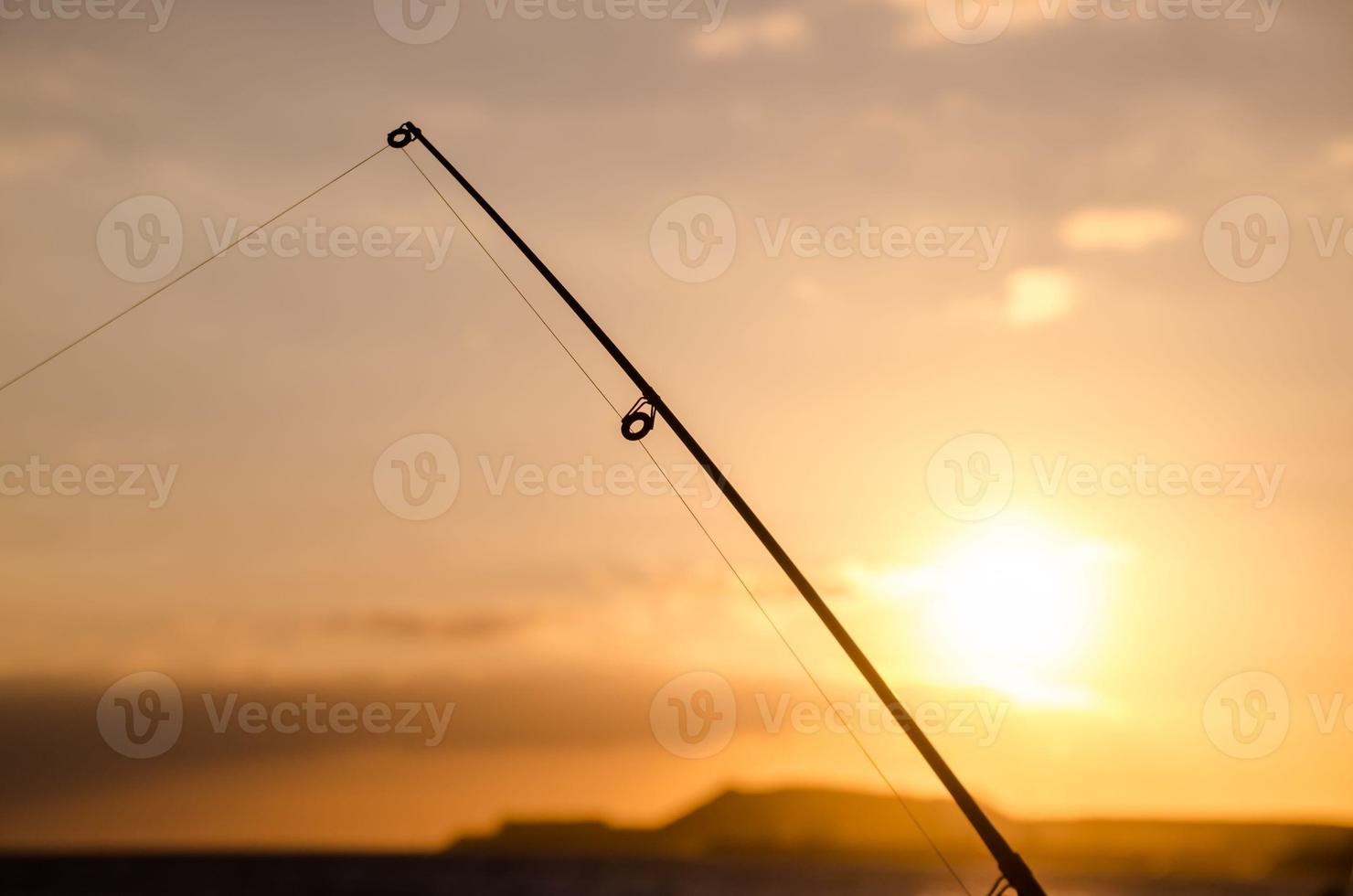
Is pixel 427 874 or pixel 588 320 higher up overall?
pixel 427 874

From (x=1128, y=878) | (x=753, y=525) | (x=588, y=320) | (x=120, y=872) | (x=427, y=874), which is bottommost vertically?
(x=753, y=525)

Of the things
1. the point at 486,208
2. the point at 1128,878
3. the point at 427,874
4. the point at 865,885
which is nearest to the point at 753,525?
the point at 486,208

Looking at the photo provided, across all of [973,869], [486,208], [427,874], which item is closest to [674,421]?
[486,208]

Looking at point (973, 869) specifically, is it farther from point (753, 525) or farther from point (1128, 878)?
point (753, 525)

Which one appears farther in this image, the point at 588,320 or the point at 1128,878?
the point at 1128,878

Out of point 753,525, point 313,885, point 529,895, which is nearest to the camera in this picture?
point 753,525

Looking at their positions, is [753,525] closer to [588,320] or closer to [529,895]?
[588,320]

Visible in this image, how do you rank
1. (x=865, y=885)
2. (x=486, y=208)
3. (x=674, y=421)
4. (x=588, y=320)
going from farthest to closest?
(x=865, y=885)
(x=486, y=208)
(x=588, y=320)
(x=674, y=421)

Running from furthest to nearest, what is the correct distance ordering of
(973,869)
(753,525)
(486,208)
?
(973,869)
(486,208)
(753,525)

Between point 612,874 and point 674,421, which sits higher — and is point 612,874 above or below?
above
